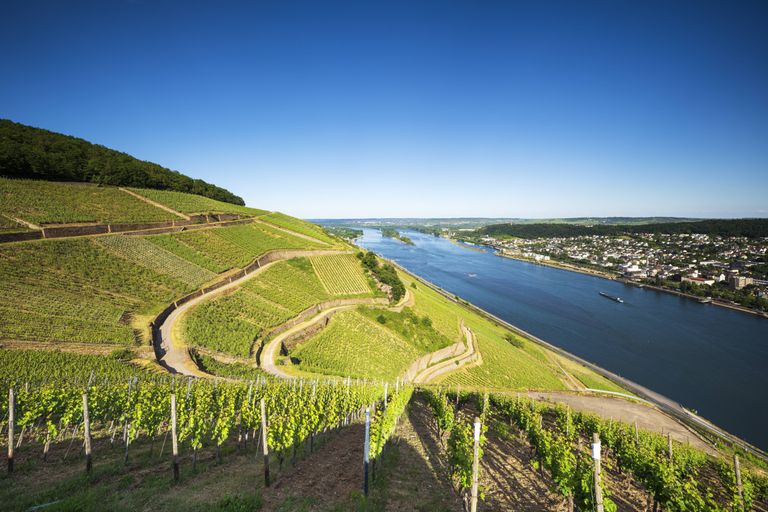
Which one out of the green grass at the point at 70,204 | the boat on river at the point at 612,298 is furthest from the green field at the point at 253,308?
the boat on river at the point at 612,298

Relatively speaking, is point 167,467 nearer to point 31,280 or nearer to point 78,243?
point 31,280

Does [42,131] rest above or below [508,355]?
above

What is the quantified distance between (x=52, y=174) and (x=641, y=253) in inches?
8276

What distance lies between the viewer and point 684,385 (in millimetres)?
49500

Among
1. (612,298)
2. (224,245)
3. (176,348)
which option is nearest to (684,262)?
(612,298)

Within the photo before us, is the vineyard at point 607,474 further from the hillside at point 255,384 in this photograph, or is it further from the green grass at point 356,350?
the green grass at point 356,350

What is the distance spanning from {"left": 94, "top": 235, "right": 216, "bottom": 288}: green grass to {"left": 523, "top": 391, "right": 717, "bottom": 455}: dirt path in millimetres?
41319

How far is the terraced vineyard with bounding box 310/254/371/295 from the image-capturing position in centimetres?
5131

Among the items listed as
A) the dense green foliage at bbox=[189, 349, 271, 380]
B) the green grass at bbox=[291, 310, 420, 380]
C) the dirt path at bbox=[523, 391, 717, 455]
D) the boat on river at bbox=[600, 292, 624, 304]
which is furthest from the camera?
the boat on river at bbox=[600, 292, 624, 304]

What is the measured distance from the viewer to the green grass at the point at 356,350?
32.9m

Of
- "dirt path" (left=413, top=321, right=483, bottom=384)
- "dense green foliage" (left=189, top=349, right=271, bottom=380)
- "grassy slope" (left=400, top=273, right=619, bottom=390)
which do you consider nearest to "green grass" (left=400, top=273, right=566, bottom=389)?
"grassy slope" (left=400, top=273, right=619, bottom=390)

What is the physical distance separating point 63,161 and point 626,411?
85.3 meters

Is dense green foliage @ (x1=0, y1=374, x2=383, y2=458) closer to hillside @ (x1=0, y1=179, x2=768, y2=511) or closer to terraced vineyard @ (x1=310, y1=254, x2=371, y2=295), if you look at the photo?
hillside @ (x1=0, y1=179, x2=768, y2=511)

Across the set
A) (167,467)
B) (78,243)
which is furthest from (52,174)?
(167,467)
